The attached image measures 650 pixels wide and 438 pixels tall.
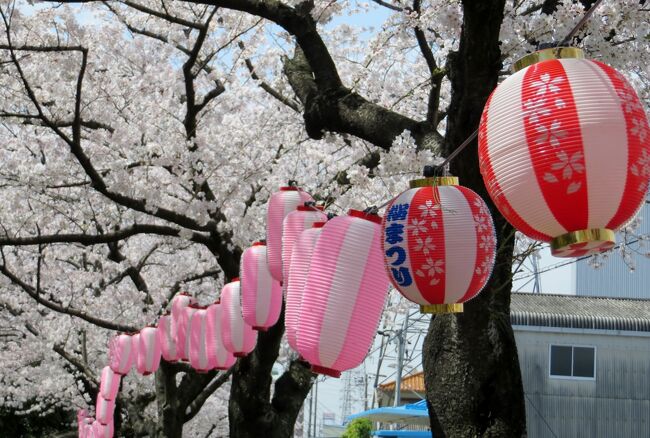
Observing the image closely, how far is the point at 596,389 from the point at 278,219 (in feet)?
44.5

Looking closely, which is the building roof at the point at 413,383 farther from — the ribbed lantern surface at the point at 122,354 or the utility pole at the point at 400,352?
the ribbed lantern surface at the point at 122,354

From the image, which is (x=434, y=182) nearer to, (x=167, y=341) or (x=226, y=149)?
(x=167, y=341)

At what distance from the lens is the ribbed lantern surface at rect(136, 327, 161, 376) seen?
1124 centimetres

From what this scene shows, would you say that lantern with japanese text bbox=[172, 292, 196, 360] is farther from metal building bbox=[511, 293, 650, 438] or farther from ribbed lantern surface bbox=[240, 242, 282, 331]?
metal building bbox=[511, 293, 650, 438]

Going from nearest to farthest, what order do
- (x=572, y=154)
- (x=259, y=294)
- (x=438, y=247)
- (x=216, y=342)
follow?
(x=572, y=154), (x=438, y=247), (x=259, y=294), (x=216, y=342)

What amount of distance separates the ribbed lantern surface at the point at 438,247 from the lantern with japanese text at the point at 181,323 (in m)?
5.74

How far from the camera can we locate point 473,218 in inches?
185

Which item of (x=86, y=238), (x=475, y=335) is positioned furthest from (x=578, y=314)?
(x=475, y=335)

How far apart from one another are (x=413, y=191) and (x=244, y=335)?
4.33m

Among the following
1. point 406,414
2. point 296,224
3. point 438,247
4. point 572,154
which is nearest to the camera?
point 572,154

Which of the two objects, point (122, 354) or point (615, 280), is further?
point (615, 280)

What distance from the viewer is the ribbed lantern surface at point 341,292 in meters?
5.15

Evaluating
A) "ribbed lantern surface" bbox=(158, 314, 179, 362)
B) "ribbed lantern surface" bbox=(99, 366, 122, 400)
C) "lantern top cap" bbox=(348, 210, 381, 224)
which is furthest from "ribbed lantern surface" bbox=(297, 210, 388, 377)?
"ribbed lantern surface" bbox=(99, 366, 122, 400)

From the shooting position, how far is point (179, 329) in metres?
10.3
